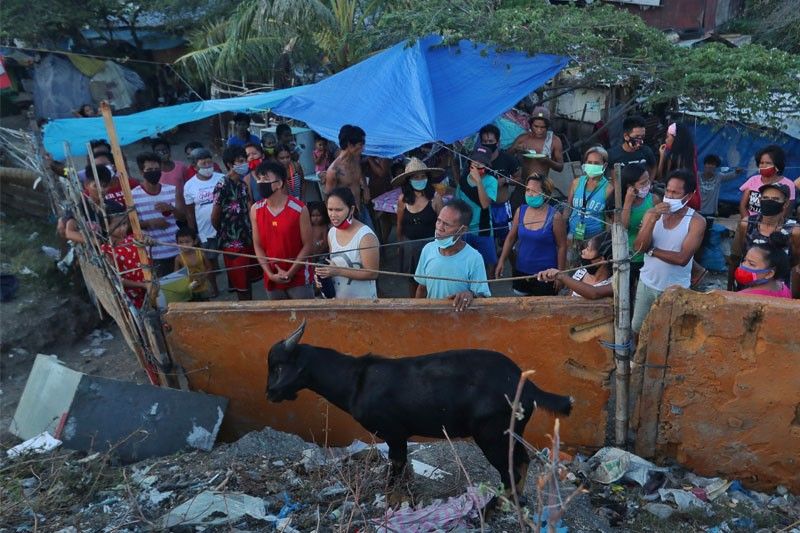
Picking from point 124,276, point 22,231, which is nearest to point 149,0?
point 22,231

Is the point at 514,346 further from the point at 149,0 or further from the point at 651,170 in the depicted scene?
the point at 149,0

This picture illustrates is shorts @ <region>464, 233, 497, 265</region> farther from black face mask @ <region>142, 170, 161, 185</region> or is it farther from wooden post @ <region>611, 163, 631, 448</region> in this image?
black face mask @ <region>142, 170, 161, 185</region>

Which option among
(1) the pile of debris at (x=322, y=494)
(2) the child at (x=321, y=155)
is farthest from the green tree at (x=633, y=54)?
(1) the pile of debris at (x=322, y=494)

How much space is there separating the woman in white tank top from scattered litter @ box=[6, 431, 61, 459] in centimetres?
210

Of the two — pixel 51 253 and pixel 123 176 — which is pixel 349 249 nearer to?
pixel 123 176

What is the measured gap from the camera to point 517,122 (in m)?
11.1

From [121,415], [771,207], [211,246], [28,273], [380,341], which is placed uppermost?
[771,207]

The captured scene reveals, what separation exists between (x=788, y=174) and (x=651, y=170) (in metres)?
5.21

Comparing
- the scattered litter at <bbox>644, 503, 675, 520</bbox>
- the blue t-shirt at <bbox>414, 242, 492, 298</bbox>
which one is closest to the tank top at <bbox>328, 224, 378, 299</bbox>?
the blue t-shirt at <bbox>414, 242, 492, 298</bbox>

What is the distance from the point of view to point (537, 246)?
5645 mm

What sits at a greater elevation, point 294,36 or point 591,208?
point 294,36

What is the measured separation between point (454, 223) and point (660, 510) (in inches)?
84.2

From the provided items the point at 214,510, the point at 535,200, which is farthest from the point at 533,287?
the point at 214,510

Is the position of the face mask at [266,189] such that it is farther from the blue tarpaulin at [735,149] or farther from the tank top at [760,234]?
the blue tarpaulin at [735,149]
